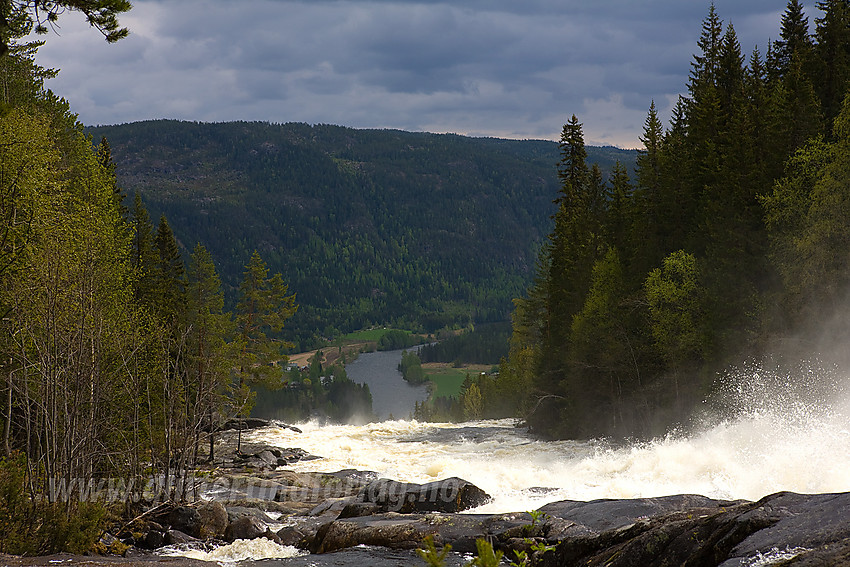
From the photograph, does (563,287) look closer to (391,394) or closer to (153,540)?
(153,540)

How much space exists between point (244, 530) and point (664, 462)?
17287 mm

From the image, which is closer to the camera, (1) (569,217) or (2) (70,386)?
(2) (70,386)

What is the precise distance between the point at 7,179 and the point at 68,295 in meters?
5.53

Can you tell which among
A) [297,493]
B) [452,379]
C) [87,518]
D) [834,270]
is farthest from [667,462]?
[452,379]

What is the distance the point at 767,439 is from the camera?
27609 millimetres

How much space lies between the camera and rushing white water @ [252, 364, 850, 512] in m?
22.6

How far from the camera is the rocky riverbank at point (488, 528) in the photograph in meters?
9.12

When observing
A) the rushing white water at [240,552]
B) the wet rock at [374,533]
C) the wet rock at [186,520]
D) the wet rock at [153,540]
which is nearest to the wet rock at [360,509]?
the wet rock at [374,533]

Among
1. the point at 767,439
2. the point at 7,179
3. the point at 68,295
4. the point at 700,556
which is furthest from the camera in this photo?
the point at 767,439

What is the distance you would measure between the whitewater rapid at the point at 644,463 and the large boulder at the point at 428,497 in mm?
591

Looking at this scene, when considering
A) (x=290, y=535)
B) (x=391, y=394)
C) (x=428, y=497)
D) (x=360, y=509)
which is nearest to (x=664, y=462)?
(x=428, y=497)

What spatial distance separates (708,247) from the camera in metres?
36.7

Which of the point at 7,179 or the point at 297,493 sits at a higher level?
the point at 7,179

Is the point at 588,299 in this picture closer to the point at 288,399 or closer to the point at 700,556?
the point at 700,556
